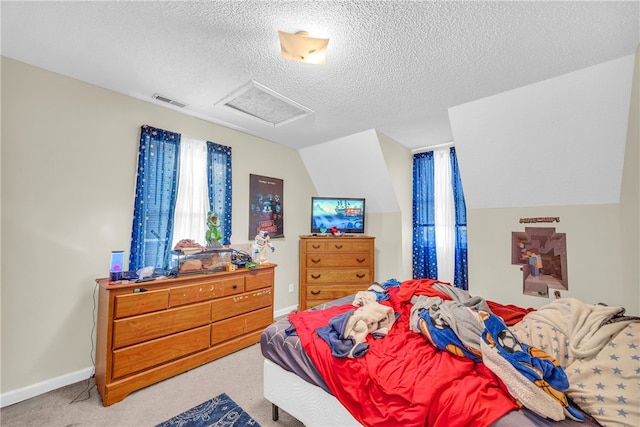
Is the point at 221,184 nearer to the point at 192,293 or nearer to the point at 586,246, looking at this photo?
the point at 192,293

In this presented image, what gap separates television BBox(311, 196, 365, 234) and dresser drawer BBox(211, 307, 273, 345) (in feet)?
4.73

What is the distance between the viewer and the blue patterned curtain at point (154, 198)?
2.55m

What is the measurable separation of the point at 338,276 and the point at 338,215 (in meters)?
0.92

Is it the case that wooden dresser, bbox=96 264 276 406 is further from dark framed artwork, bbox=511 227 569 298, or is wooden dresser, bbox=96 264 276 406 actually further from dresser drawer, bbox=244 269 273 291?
dark framed artwork, bbox=511 227 569 298

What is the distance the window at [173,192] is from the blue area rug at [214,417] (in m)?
1.35

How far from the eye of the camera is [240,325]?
2.77 m

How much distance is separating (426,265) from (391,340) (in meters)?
2.81

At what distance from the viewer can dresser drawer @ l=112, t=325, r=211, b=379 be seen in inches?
79.2

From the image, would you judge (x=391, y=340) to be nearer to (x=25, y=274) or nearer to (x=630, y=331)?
(x=630, y=331)

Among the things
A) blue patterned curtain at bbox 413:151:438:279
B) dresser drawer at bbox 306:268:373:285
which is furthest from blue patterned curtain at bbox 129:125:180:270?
blue patterned curtain at bbox 413:151:438:279

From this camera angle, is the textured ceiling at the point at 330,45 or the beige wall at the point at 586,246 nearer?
the textured ceiling at the point at 330,45

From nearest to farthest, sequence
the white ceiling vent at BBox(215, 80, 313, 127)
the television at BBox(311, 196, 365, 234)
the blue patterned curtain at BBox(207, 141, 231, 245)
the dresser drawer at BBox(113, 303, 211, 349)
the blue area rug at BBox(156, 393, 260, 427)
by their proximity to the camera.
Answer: the blue area rug at BBox(156, 393, 260, 427), the dresser drawer at BBox(113, 303, 211, 349), the white ceiling vent at BBox(215, 80, 313, 127), the blue patterned curtain at BBox(207, 141, 231, 245), the television at BBox(311, 196, 365, 234)

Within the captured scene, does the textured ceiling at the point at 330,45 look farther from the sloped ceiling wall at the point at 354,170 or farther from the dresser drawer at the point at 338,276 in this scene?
the dresser drawer at the point at 338,276

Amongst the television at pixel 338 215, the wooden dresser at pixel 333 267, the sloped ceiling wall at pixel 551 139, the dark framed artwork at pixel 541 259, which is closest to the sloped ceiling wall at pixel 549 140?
the sloped ceiling wall at pixel 551 139
